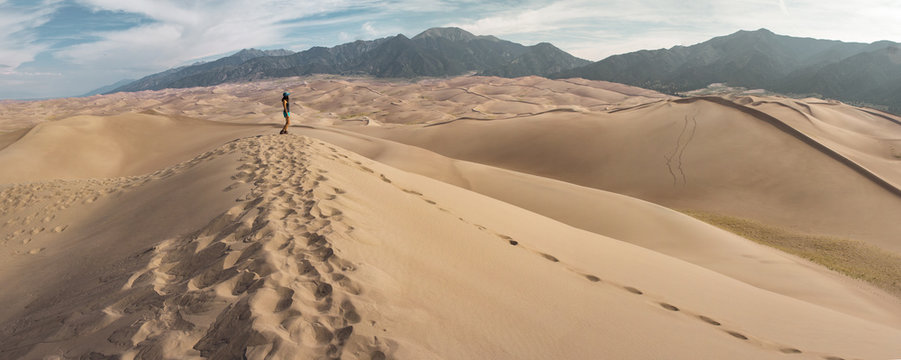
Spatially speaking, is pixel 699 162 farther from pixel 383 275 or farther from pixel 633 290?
pixel 383 275

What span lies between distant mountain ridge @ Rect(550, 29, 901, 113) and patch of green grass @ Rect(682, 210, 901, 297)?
10700 centimetres

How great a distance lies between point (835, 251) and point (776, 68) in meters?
186

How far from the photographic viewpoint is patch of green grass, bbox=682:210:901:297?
8.91 m

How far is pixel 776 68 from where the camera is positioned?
481 feet

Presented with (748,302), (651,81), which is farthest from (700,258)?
(651,81)

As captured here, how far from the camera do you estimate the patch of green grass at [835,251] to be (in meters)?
8.91

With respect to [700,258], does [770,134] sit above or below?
above

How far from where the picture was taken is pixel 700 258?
893 cm

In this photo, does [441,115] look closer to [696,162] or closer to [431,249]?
[696,162]

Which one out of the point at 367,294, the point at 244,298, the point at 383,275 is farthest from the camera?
the point at 383,275

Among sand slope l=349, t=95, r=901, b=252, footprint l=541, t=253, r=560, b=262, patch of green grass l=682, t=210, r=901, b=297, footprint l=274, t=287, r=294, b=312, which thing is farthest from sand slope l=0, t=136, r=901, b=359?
sand slope l=349, t=95, r=901, b=252

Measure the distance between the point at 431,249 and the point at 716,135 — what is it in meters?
23.1

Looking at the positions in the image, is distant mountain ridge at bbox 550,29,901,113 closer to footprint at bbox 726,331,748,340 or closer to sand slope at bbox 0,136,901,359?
sand slope at bbox 0,136,901,359

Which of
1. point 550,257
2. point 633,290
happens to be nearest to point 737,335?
point 633,290
